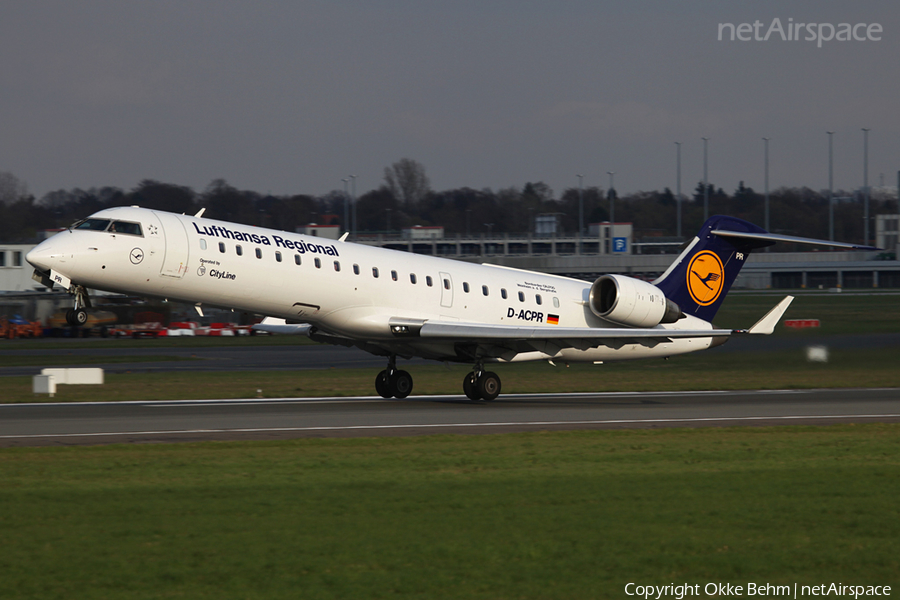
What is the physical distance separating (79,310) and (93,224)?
2.07 meters

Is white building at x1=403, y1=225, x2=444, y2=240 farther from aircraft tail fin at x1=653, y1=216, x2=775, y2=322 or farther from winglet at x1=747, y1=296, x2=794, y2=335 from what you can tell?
winglet at x1=747, y1=296, x2=794, y2=335

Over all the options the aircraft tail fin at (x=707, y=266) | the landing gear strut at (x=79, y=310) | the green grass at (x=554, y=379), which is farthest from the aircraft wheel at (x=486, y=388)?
the landing gear strut at (x=79, y=310)

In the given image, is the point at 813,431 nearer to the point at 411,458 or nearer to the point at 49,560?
the point at 411,458

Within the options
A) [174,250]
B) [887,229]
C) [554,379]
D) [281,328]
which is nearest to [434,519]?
[174,250]

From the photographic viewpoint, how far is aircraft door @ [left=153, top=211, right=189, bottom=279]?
2116cm

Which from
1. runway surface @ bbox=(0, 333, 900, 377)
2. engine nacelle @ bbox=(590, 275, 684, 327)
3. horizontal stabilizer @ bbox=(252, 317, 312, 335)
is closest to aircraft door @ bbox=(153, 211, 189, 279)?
horizontal stabilizer @ bbox=(252, 317, 312, 335)

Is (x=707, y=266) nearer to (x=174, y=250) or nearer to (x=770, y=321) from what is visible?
(x=770, y=321)

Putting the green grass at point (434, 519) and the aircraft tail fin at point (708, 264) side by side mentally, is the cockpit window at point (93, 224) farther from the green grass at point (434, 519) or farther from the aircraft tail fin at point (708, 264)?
the aircraft tail fin at point (708, 264)

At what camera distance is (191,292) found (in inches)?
856

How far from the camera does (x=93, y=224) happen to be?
67.8ft

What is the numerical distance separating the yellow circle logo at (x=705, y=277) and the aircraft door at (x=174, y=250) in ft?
50.3

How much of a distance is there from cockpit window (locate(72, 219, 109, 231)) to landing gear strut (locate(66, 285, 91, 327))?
1.32 m

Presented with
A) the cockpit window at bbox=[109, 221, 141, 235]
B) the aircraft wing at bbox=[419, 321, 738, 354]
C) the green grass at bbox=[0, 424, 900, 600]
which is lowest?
the green grass at bbox=[0, 424, 900, 600]

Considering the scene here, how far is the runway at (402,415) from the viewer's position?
1784 centimetres
